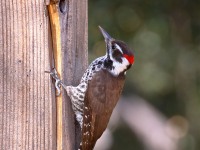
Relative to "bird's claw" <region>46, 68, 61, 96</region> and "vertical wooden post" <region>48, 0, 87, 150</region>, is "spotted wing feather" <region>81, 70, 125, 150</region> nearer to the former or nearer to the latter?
"vertical wooden post" <region>48, 0, 87, 150</region>

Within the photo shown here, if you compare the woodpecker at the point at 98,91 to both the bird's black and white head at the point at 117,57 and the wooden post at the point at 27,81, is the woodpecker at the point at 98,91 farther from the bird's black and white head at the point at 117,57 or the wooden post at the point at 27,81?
the wooden post at the point at 27,81

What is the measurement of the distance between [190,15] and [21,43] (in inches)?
180

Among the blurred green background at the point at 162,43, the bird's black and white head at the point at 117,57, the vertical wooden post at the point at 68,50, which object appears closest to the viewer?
the vertical wooden post at the point at 68,50

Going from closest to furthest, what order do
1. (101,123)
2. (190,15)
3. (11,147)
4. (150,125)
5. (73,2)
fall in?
(11,147) → (73,2) → (101,123) → (190,15) → (150,125)

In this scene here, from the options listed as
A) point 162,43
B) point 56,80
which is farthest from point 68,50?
point 162,43

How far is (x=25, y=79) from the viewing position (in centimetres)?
403

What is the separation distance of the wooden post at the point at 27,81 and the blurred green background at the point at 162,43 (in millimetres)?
3947

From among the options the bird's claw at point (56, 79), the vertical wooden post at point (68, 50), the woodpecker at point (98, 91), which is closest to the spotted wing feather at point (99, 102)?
the woodpecker at point (98, 91)

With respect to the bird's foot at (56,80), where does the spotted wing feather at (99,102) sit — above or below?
below

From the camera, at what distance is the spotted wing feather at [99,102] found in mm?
4543

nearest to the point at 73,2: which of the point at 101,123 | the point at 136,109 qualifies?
the point at 101,123

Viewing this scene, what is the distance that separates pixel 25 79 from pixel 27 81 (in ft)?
0.06

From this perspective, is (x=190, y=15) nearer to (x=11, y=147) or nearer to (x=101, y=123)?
(x=101, y=123)

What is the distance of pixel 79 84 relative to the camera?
453 cm
